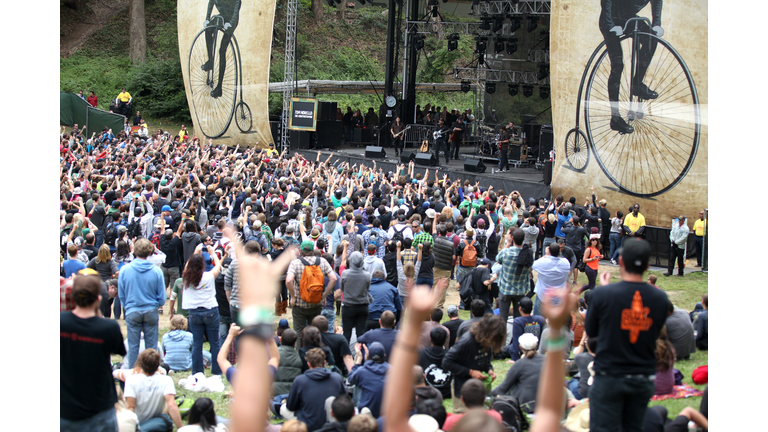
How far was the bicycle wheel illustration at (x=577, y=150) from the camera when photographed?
45.7 ft

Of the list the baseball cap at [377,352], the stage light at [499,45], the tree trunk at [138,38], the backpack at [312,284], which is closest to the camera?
the baseball cap at [377,352]

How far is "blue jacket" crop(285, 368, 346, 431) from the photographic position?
187 inches

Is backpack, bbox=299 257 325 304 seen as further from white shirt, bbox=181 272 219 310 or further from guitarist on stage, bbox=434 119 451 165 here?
guitarist on stage, bbox=434 119 451 165

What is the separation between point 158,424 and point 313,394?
124 cm

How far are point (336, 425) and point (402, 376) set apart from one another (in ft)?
8.33

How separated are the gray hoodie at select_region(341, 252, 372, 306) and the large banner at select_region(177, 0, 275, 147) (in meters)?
15.0

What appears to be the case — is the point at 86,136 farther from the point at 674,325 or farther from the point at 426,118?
the point at 674,325

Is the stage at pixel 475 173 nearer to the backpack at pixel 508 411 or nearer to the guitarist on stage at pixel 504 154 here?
the guitarist on stage at pixel 504 154

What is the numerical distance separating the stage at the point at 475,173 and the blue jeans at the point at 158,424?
38.4 feet

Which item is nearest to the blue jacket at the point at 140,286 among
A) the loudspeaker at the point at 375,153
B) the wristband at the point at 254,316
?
the wristband at the point at 254,316

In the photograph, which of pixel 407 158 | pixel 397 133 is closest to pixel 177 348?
pixel 407 158

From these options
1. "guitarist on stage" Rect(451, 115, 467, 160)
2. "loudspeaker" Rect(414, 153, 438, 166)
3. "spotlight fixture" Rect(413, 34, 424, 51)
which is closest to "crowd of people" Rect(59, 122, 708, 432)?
"loudspeaker" Rect(414, 153, 438, 166)

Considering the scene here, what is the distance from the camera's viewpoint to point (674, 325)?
643 cm
